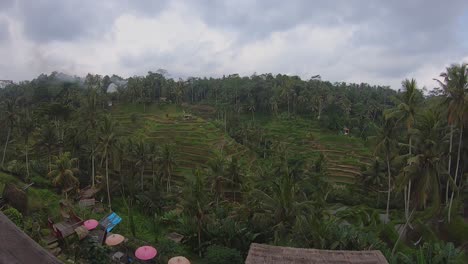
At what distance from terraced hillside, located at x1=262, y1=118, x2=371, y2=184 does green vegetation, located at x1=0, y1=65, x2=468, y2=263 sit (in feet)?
0.96

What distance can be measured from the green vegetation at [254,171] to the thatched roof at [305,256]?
4.06 meters

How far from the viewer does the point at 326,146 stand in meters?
57.1

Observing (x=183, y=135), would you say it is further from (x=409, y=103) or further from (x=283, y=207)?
(x=283, y=207)

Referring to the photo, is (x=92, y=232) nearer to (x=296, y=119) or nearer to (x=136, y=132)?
(x=136, y=132)

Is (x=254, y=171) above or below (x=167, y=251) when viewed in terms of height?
below

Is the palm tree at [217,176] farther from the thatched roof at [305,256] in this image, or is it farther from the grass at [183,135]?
the thatched roof at [305,256]

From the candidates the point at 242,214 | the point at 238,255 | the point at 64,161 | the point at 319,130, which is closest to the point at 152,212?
the point at 64,161

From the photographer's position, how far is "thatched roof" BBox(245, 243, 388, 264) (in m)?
11.0

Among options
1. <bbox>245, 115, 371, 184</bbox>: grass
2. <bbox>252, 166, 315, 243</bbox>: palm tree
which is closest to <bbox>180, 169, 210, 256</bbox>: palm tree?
<bbox>252, 166, 315, 243</bbox>: palm tree

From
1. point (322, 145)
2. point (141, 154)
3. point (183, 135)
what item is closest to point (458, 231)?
point (141, 154)

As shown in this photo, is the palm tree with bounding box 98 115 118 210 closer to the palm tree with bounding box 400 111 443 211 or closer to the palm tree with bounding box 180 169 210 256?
the palm tree with bounding box 180 169 210 256

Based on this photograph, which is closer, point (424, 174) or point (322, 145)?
point (424, 174)

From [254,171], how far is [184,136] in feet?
47.6

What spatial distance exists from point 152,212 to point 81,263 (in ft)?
64.8
